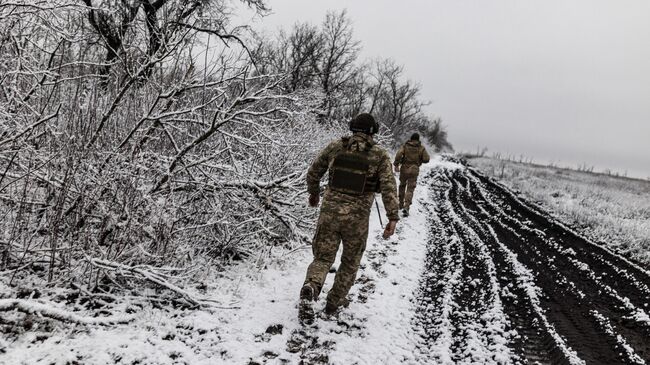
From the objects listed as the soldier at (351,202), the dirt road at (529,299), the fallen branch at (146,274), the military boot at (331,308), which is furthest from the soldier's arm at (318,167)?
the dirt road at (529,299)

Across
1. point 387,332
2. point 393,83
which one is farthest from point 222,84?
point 393,83

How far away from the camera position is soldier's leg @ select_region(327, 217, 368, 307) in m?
4.10

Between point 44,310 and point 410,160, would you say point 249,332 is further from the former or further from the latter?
point 410,160

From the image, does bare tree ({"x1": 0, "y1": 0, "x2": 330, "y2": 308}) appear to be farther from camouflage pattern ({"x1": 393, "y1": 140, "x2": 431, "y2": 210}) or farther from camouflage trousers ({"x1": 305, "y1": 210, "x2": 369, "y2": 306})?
camouflage pattern ({"x1": 393, "y1": 140, "x2": 431, "y2": 210})

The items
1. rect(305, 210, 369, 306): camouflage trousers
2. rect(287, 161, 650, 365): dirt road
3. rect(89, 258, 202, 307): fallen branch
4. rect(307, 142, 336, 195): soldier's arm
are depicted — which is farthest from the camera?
rect(307, 142, 336, 195): soldier's arm

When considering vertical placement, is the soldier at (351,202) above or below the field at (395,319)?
above

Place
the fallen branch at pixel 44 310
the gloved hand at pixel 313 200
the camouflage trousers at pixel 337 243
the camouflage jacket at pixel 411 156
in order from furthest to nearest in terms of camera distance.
Result: the camouflage jacket at pixel 411 156
the gloved hand at pixel 313 200
the camouflage trousers at pixel 337 243
the fallen branch at pixel 44 310

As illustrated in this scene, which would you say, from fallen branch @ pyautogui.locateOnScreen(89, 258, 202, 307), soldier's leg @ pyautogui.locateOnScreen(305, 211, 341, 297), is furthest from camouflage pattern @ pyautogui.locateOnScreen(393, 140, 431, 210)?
fallen branch @ pyautogui.locateOnScreen(89, 258, 202, 307)

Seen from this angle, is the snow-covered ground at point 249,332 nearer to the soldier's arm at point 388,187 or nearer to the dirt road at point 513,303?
Result: the dirt road at point 513,303

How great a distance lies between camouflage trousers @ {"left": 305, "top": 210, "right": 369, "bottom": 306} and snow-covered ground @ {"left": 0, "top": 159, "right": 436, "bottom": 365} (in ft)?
1.25

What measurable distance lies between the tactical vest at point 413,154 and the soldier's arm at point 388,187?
5857 mm

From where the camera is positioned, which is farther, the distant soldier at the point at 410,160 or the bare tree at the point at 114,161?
the distant soldier at the point at 410,160

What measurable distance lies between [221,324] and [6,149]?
2.61 m

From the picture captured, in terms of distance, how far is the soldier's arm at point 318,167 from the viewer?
4316 millimetres
